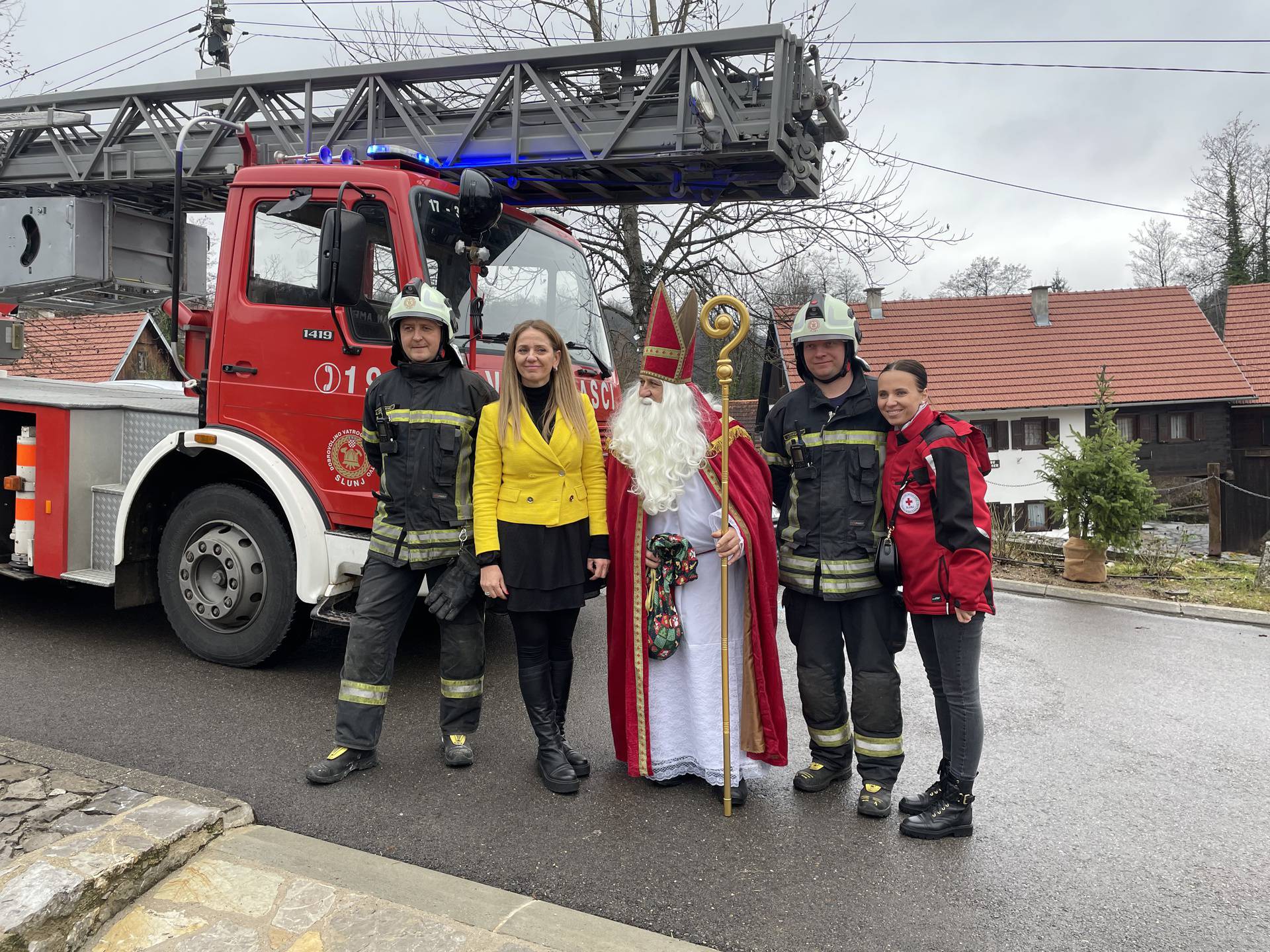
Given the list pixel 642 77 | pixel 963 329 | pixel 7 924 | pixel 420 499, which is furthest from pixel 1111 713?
pixel 963 329

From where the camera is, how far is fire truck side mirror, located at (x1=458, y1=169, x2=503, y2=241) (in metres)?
4.54

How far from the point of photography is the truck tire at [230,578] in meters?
4.86

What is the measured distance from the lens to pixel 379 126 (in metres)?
5.57

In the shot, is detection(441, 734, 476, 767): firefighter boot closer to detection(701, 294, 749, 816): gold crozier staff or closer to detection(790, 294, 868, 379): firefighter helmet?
detection(701, 294, 749, 816): gold crozier staff

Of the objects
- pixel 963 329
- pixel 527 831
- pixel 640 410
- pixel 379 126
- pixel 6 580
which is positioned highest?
pixel 963 329

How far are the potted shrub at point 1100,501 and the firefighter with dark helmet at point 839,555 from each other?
22.1 ft

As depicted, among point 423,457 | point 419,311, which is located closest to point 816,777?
point 423,457

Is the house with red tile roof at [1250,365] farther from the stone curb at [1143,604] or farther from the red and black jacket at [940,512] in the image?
the red and black jacket at [940,512]

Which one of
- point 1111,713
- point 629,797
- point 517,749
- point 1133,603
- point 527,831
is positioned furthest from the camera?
point 1133,603

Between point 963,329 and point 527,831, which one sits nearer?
point 527,831

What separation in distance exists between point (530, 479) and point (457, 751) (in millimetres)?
1230

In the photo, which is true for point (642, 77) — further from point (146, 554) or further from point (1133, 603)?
point (1133, 603)

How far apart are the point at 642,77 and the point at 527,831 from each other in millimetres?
3831

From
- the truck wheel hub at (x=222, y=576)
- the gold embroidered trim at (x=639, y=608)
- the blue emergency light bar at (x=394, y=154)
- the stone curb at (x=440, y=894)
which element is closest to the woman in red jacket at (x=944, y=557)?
the gold embroidered trim at (x=639, y=608)
